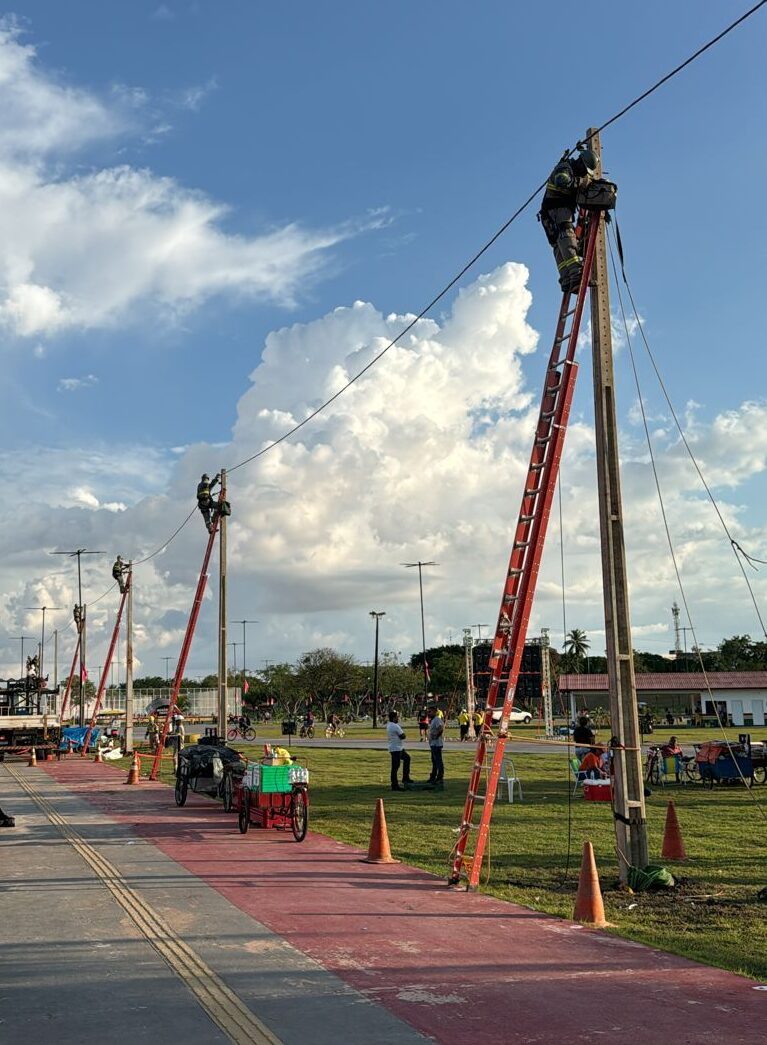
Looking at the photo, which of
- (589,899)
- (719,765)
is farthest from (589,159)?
(719,765)

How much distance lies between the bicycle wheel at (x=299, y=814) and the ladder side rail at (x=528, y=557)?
428 centimetres

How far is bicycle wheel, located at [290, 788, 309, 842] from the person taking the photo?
16.0m

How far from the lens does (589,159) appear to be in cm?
1290

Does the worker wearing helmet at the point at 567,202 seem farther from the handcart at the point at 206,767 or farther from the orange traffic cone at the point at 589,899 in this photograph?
the handcart at the point at 206,767

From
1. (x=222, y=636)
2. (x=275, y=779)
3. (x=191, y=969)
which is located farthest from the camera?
(x=222, y=636)

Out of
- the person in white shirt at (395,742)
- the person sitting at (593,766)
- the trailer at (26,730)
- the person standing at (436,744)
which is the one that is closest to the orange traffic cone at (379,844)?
the person in white shirt at (395,742)

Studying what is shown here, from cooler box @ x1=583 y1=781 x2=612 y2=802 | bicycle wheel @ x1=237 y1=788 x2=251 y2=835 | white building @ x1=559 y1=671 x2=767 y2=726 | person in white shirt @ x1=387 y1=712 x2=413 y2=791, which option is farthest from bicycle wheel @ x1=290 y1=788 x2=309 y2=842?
white building @ x1=559 y1=671 x2=767 y2=726

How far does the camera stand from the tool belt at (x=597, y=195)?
12836mm

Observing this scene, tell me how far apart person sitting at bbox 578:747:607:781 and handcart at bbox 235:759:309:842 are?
21.6 feet

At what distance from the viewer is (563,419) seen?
1284 cm

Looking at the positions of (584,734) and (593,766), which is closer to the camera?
(593,766)

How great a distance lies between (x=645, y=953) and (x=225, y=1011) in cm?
373

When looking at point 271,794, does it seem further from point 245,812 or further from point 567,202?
point 567,202

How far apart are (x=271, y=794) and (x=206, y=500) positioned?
13139 millimetres
